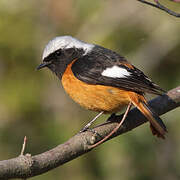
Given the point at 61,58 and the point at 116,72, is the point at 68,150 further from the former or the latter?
the point at 61,58

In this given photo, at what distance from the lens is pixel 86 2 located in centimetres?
603

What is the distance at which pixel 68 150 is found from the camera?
358 centimetres

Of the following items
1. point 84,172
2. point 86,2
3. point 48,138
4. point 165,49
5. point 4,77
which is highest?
point 86,2

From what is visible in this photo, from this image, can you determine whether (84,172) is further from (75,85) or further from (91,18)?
(91,18)

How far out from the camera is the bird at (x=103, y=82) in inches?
170

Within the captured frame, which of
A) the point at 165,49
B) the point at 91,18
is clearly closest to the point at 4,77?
the point at 91,18

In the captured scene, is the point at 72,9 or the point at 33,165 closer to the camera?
A: the point at 33,165

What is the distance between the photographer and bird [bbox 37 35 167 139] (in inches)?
170

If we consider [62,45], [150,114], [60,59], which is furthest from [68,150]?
[62,45]

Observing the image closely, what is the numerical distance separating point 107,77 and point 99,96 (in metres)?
0.24

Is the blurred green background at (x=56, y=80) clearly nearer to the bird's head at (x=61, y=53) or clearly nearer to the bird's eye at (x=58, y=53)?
the bird's head at (x=61, y=53)

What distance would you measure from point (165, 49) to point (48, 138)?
2.38 m

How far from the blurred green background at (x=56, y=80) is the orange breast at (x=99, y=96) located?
1.27 meters

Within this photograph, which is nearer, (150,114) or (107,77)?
(150,114)
